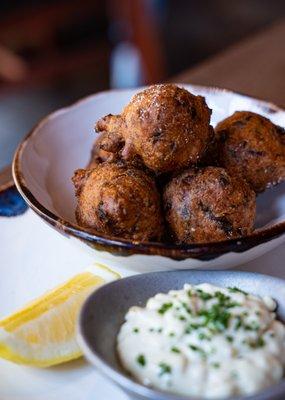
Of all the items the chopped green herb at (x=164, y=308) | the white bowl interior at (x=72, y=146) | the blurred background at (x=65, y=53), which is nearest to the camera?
the chopped green herb at (x=164, y=308)

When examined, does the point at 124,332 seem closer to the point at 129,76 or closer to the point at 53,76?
the point at 53,76

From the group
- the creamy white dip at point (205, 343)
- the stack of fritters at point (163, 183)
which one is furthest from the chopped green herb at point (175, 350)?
the stack of fritters at point (163, 183)

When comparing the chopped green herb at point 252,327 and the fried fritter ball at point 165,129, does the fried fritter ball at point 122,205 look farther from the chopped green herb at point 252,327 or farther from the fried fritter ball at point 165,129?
the chopped green herb at point 252,327

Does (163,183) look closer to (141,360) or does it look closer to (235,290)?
(235,290)

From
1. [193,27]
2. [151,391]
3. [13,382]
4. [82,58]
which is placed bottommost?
[193,27]

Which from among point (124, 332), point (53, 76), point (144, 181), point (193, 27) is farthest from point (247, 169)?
point (193, 27)
